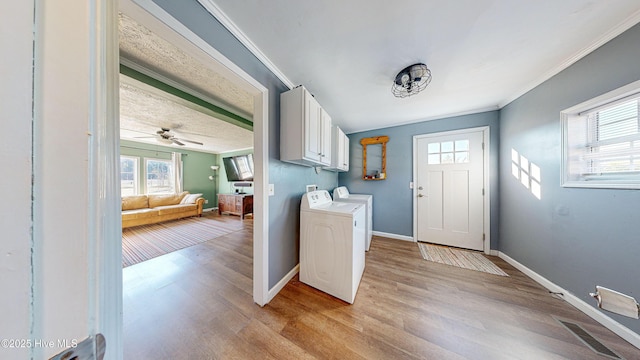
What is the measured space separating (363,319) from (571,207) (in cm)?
218

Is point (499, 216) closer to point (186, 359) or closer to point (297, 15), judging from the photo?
point (297, 15)

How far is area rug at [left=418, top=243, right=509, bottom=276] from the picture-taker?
86.7 inches

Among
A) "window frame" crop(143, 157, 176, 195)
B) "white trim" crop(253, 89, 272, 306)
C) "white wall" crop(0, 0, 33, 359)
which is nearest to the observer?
"white wall" crop(0, 0, 33, 359)

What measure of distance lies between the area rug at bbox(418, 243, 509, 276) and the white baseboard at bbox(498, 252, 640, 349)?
25 centimetres

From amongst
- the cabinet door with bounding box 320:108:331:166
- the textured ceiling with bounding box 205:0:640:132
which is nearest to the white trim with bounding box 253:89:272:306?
the textured ceiling with bounding box 205:0:640:132

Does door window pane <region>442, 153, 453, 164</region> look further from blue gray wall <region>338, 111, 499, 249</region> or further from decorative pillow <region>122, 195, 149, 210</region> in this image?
decorative pillow <region>122, 195, 149, 210</region>

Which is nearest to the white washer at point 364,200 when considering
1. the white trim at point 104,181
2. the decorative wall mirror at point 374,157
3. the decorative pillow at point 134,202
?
the decorative wall mirror at point 374,157

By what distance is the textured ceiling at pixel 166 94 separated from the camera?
140 centimetres

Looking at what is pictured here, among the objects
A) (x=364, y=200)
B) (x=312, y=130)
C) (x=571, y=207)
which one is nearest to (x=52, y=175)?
(x=312, y=130)

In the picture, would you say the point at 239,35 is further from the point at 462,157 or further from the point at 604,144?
the point at 462,157

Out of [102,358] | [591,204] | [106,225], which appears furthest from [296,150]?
[591,204]

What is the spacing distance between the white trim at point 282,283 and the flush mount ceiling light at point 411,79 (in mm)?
2357

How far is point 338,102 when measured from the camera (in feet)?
7.82

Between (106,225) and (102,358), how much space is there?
0.28m
